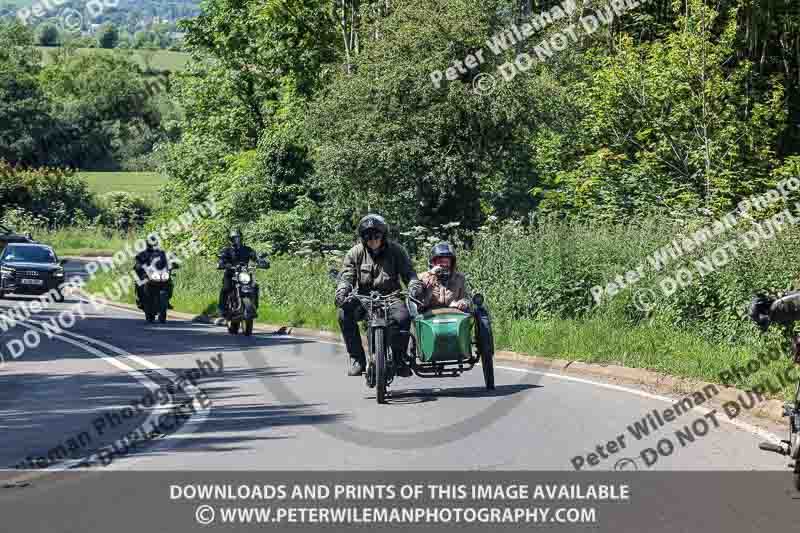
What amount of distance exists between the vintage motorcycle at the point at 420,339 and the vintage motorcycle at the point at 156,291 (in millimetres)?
17214

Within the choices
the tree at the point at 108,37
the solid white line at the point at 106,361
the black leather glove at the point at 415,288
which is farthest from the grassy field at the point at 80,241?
the tree at the point at 108,37

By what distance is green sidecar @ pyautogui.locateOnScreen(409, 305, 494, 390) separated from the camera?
14.5 metres

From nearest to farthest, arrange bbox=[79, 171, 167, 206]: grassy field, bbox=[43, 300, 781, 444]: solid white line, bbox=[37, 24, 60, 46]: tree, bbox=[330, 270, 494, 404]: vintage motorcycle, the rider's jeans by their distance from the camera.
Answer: bbox=[43, 300, 781, 444]: solid white line < bbox=[330, 270, 494, 404]: vintage motorcycle < the rider's jeans < bbox=[79, 171, 167, 206]: grassy field < bbox=[37, 24, 60, 46]: tree

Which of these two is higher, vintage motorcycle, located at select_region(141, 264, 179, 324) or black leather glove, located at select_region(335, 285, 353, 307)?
black leather glove, located at select_region(335, 285, 353, 307)

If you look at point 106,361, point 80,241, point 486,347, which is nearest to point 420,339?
point 486,347

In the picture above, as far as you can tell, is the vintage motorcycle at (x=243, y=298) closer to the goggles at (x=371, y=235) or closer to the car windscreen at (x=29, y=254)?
the goggles at (x=371, y=235)

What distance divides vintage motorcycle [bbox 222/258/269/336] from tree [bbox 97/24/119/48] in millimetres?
165512

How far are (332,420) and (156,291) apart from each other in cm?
1980

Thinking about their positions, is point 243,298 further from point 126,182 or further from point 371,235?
point 126,182

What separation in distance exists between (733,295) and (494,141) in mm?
18238

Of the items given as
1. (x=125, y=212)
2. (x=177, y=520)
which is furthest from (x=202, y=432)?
(x=125, y=212)

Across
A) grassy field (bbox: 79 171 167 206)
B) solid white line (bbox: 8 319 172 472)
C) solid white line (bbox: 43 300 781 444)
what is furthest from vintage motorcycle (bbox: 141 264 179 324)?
grassy field (bbox: 79 171 167 206)

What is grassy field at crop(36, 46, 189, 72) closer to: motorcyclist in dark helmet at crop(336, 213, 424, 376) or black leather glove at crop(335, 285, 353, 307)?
motorcyclist in dark helmet at crop(336, 213, 424, 376)

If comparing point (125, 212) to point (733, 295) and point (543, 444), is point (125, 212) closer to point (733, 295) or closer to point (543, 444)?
point (733, 295)
